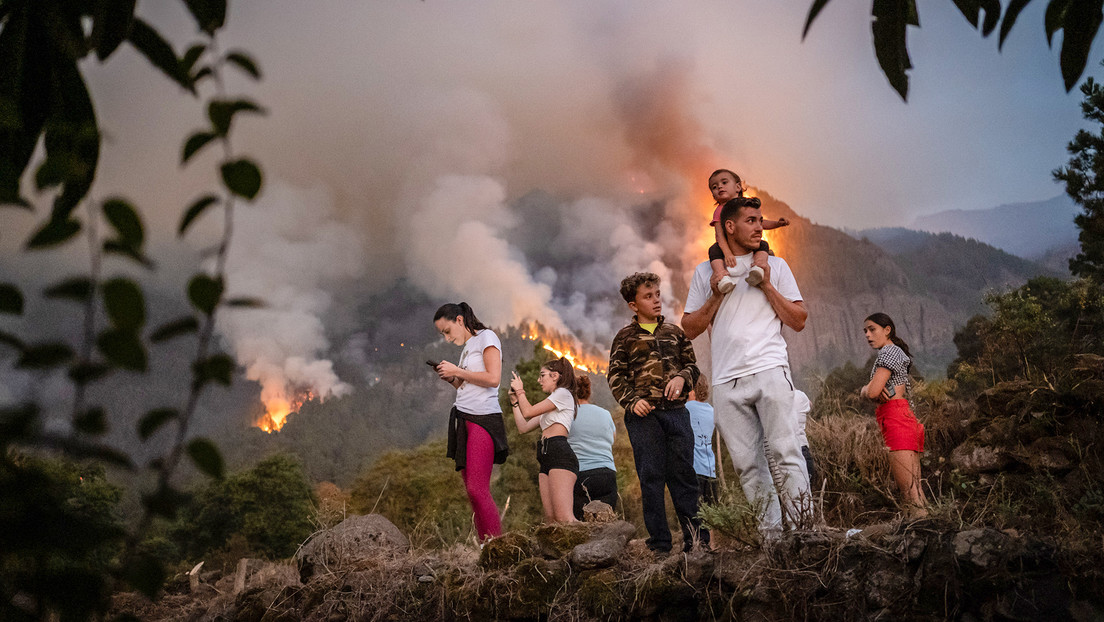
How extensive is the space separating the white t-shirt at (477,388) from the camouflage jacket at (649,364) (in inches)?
35.1

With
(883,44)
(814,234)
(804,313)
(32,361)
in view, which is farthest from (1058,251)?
(32,361)

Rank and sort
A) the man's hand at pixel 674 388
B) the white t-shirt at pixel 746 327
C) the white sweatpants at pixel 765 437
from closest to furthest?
1. the white sweatpants at pixel 765 437
2. the white t-shirt at pixel 746 327
3. the man's hand at pixel 674 388

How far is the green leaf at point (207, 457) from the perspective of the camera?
2.17 ft

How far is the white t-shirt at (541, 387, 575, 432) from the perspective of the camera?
4.99m

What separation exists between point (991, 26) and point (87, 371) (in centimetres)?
124

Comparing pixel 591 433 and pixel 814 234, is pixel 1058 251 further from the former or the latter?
pixel 591 433

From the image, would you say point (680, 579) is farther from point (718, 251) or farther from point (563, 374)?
point (563, 374)

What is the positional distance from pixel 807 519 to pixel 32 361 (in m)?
3.25

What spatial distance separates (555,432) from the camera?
495cm

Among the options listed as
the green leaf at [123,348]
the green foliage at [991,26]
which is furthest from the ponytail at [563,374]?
the green leaf at [123,348]

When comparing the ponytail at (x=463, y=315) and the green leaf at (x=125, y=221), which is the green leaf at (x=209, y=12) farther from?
the ponytail at (x=463, y=315)

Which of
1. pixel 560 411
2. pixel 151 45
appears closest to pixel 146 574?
pixel 151 45

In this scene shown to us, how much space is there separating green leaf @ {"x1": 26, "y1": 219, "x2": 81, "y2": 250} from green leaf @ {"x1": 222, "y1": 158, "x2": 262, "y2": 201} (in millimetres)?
140

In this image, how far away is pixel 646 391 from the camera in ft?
13.3
